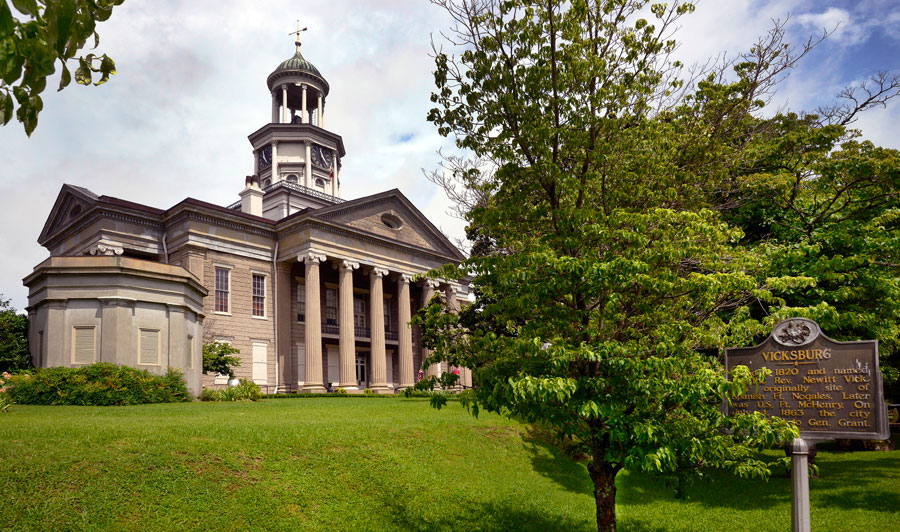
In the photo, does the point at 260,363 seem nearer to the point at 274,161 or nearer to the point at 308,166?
the point at 308,166

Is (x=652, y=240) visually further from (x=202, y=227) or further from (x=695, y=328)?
(x=202, y=227)

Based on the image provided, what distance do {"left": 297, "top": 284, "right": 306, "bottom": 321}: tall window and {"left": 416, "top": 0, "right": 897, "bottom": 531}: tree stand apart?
1273 inches

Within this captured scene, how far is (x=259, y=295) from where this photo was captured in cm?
3791

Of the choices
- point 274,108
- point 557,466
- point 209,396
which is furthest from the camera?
point 274,108

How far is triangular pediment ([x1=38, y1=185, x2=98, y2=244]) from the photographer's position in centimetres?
3536

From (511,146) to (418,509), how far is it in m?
6.81

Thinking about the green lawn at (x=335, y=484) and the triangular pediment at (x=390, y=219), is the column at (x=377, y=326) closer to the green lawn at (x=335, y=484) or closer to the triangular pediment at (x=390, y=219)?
the triangular pediment at (x=390, y=219)

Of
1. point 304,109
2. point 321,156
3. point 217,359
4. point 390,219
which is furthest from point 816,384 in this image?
point 304,109

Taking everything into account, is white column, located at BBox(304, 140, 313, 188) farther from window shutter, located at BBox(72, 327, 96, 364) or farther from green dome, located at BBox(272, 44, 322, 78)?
window shutter, located at BBox(72, 327, 96, 364)

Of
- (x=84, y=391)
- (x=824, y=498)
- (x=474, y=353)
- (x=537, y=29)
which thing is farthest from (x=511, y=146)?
(x=84, y=391)

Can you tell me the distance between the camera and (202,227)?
115ft

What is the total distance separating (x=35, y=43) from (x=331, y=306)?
41220mm

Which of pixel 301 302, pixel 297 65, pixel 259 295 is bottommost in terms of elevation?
pixel 301 302

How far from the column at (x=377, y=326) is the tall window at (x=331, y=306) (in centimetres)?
265
